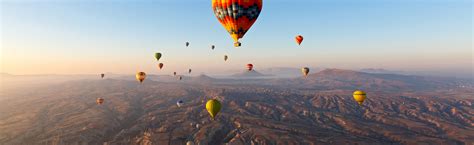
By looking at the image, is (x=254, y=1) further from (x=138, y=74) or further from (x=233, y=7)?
(x=138, y=74)

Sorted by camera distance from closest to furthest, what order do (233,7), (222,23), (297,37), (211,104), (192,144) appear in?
(233,7), (222,23), (211,104), (297,37), (192,144)

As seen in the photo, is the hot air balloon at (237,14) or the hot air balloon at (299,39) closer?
the hot air balloon at (237,14)

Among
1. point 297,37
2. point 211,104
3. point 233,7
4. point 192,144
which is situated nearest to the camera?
point 233,7

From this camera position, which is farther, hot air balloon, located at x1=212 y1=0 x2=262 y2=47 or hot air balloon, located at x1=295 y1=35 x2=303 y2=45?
hot air balloon, located at x1=295 y1=35 x2=303 y2=45

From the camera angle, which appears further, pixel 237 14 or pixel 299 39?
pixel 299 39

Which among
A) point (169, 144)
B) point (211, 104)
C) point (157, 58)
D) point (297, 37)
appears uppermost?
point (297, 37)

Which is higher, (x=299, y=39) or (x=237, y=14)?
(x=299, y=39)

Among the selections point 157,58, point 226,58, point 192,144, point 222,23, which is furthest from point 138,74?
point 222,23

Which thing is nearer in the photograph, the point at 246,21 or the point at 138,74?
the point at 246,21
